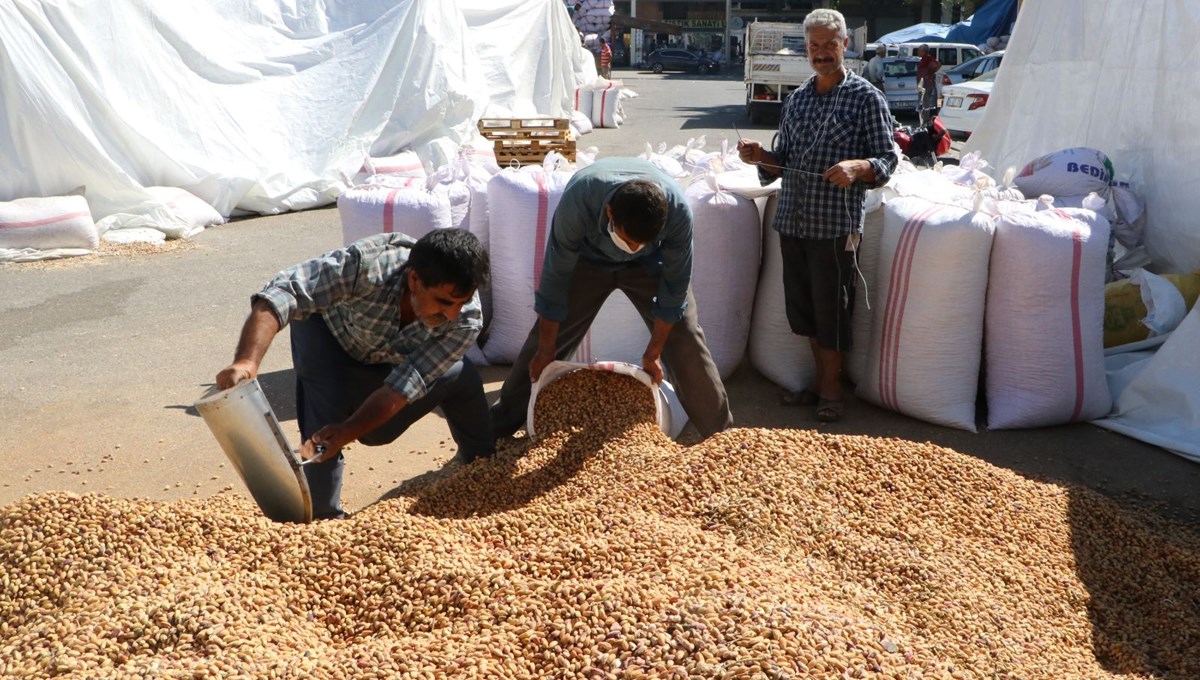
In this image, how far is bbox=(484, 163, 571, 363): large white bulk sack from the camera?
4.39 m

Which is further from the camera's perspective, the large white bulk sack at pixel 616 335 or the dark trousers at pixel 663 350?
the large white bulk sack at pixel 616 335

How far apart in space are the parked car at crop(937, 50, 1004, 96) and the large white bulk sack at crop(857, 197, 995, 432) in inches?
515

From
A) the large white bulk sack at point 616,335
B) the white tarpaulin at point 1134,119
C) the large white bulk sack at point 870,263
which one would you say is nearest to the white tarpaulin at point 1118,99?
the white tarpaulin at point 1134,119

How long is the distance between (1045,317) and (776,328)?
1074 millimetres

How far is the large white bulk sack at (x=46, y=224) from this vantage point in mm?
6883

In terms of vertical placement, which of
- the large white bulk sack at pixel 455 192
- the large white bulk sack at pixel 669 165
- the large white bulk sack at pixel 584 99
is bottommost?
the large white bulk sack at pixel 584 99

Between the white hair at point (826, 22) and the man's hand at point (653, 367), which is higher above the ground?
the white hair at point (826, 22)

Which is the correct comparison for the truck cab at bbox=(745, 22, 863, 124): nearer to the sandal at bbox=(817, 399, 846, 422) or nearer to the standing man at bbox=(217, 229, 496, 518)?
the sandal at bbox=(817, 399, 846, 422)

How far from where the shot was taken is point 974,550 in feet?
8.96

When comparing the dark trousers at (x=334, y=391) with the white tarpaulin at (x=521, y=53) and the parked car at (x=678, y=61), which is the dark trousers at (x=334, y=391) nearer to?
the white tarpaulin at (x=521, y=53)

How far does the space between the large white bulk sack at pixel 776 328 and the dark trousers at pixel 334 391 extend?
171 cm

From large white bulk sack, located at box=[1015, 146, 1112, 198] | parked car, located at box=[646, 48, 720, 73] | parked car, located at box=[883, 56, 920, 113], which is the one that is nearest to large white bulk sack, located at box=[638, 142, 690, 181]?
large white bulk sack, located at box=[1015, 146, 1112, 198]

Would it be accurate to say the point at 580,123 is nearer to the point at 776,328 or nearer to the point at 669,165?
the point at 669,165

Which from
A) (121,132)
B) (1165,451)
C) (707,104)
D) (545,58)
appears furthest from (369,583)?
(707,104)
